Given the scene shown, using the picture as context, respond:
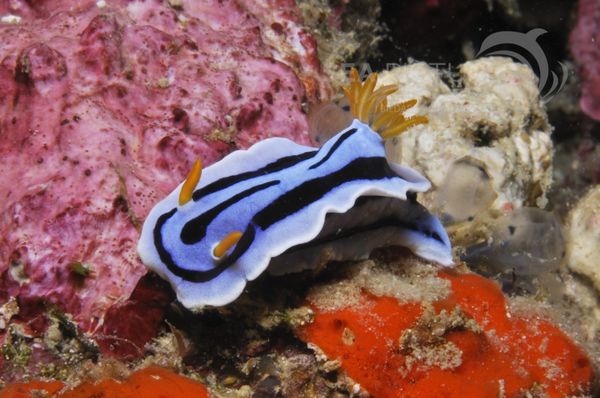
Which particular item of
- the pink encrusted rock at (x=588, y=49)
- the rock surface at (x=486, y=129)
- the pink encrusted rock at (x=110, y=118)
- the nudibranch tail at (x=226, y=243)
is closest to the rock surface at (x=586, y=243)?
the rock surface at (x=486, y=129)

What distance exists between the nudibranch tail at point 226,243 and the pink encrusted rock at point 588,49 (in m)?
6.14

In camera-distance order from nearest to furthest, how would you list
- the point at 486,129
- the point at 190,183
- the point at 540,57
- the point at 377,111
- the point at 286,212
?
1. the point at 190,183
2. the point at 286,212
3. the point at 377,111
4. the point at 486,129
5. the point at 540,57

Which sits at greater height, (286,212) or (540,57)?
(540,57)

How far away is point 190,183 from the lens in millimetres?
2684

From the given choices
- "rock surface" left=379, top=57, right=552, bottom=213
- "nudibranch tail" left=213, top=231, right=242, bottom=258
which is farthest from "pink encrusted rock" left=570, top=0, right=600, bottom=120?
"nudibranch tail" left=213, top=231, right=242, bottom=258

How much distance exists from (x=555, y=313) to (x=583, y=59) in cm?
475

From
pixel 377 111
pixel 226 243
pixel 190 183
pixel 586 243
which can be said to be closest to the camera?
pixel 226 243

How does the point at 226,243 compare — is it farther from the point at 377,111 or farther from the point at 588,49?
the point at 588,49

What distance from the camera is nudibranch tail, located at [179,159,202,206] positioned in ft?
8.77

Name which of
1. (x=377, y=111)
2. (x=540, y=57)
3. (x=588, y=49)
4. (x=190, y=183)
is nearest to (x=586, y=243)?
(x=377, y=111)

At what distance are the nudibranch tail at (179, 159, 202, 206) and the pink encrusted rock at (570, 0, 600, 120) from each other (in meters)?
6.15

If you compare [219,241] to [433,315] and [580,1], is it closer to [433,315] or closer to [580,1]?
[433,315]

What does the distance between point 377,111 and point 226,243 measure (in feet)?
4.67

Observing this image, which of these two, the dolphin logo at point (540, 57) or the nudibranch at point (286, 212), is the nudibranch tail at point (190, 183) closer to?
the nudibranch at point (286, 212)
